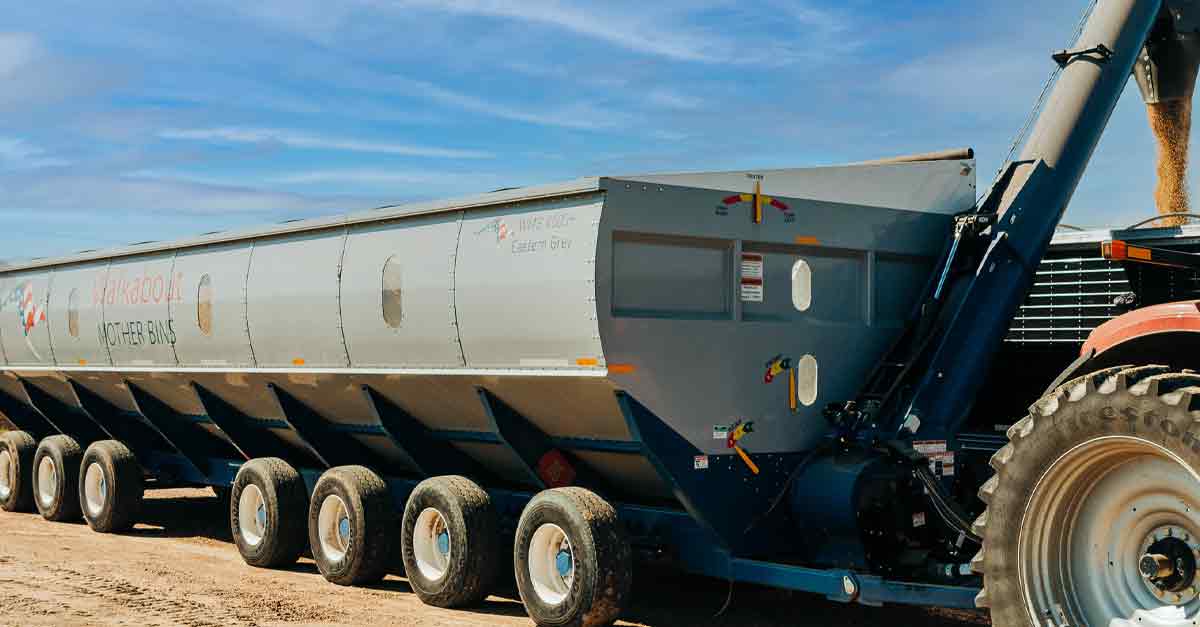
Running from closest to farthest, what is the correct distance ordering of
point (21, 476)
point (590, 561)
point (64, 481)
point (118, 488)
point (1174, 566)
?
1. point (1174, 566)
2. point (590, 561)
3. point (118, 488)
4. point (64, 481)
5. point (21, 476)

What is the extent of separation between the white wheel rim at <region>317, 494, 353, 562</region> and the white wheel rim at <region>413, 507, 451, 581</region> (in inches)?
46.4

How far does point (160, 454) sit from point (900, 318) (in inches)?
353

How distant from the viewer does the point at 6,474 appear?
16.5 m

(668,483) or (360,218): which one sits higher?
(360,218)

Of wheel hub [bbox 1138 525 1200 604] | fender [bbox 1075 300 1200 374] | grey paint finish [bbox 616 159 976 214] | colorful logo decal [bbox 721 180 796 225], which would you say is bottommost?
wheel hub [bbox 1138 525 1200 604]

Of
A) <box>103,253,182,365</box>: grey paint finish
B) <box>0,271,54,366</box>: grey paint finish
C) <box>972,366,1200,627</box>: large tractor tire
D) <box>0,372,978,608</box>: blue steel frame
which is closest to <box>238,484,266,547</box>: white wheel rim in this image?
<box>0,372,978,608</box>: blue steel frame

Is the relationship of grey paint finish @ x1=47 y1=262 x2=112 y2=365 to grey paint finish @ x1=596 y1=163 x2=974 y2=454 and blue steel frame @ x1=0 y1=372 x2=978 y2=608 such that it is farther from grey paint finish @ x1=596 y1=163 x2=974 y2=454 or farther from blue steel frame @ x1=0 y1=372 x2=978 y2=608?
grey paint finish @ x1=596 y1=163 x2=974 y2=454

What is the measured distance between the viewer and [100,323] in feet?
46.7

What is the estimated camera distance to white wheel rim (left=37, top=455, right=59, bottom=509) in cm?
1540

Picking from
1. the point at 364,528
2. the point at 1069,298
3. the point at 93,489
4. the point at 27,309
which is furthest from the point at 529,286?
the point at 27,309

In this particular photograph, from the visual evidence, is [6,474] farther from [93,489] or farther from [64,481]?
[93,489]

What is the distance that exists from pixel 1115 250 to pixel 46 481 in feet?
41.4

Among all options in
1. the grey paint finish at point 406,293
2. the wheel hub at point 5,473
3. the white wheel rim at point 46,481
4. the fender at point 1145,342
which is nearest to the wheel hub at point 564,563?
the grey paint finish at point 406,293

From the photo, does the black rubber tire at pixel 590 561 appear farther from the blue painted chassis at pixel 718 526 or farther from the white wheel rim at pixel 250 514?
the white wheel rim at pixel 250 514
